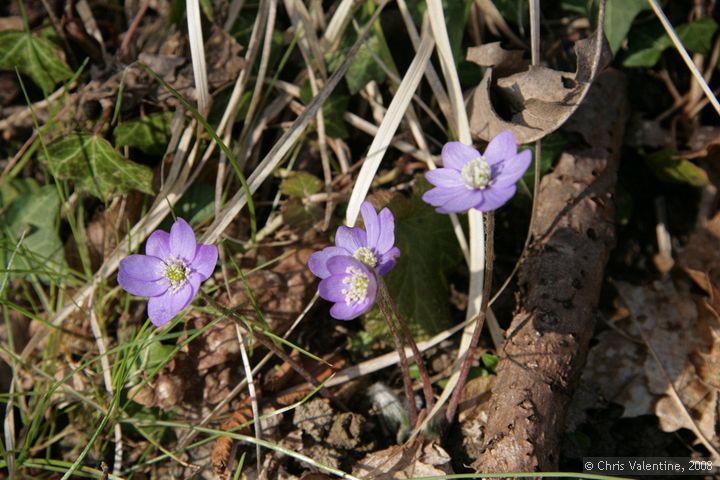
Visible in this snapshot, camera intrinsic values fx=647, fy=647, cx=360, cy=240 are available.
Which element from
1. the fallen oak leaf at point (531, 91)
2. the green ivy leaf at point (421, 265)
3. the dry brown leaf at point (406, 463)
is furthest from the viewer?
the green ivy leaf at point (421, 265)

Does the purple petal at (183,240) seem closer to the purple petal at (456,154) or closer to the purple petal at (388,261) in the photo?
the purple petal at (388,261)

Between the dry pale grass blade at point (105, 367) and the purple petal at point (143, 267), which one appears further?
the dry pale grass blade at point (105, 367)

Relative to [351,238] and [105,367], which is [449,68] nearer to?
[351,238]

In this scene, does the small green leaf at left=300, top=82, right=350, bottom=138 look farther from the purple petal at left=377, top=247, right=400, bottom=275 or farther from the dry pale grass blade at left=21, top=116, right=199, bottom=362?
the purple petal at left=377, top=247, right=400, bottom=275

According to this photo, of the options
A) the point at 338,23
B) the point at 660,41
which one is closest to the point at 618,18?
the point at 660,41

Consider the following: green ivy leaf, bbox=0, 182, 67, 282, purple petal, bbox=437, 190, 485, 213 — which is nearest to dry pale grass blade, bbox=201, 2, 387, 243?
green ivy leaf, bbox=0, 182, 67, 282

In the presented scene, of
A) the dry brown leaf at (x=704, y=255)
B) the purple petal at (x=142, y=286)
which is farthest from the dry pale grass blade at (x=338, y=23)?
the dry brown leaf at (x=704, y=255)
